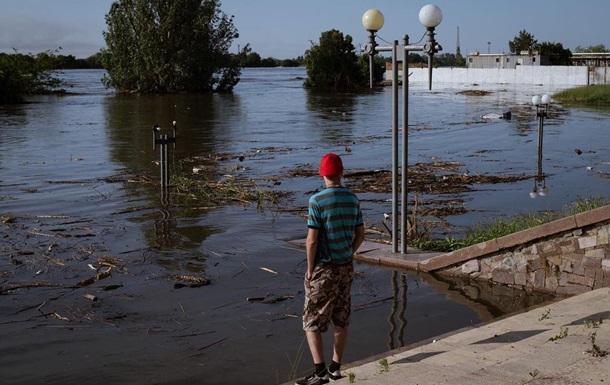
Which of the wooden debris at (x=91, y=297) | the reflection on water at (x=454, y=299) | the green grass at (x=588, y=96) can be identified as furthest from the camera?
the green grass at (x=588, y=96)

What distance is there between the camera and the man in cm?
595

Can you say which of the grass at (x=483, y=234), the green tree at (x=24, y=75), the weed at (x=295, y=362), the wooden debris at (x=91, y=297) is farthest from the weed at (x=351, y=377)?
the green tree at (x=24, y=75)

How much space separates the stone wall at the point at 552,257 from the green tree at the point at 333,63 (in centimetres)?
7576

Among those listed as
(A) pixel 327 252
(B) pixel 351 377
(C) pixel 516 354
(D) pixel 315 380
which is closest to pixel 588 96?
(C) pixel 516 354

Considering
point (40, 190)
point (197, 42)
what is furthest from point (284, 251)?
point (197, 42)

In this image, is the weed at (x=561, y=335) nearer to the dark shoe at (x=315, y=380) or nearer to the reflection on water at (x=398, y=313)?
the reflection on water at (x=398, y=313)

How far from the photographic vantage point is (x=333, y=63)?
85000mm

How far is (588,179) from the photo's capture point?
19.3m

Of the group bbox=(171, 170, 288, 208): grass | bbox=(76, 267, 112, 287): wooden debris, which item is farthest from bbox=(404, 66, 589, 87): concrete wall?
bbox=(76, 267, 112, 287): wooden debris

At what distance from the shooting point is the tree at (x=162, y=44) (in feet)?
246

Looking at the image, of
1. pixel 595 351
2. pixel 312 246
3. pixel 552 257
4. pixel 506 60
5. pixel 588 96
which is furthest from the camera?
pixel 506 60

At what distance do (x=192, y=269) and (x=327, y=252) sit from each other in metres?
5.31

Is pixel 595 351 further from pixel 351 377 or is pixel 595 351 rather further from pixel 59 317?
pixel 59 317

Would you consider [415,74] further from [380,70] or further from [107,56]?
[107,56]
